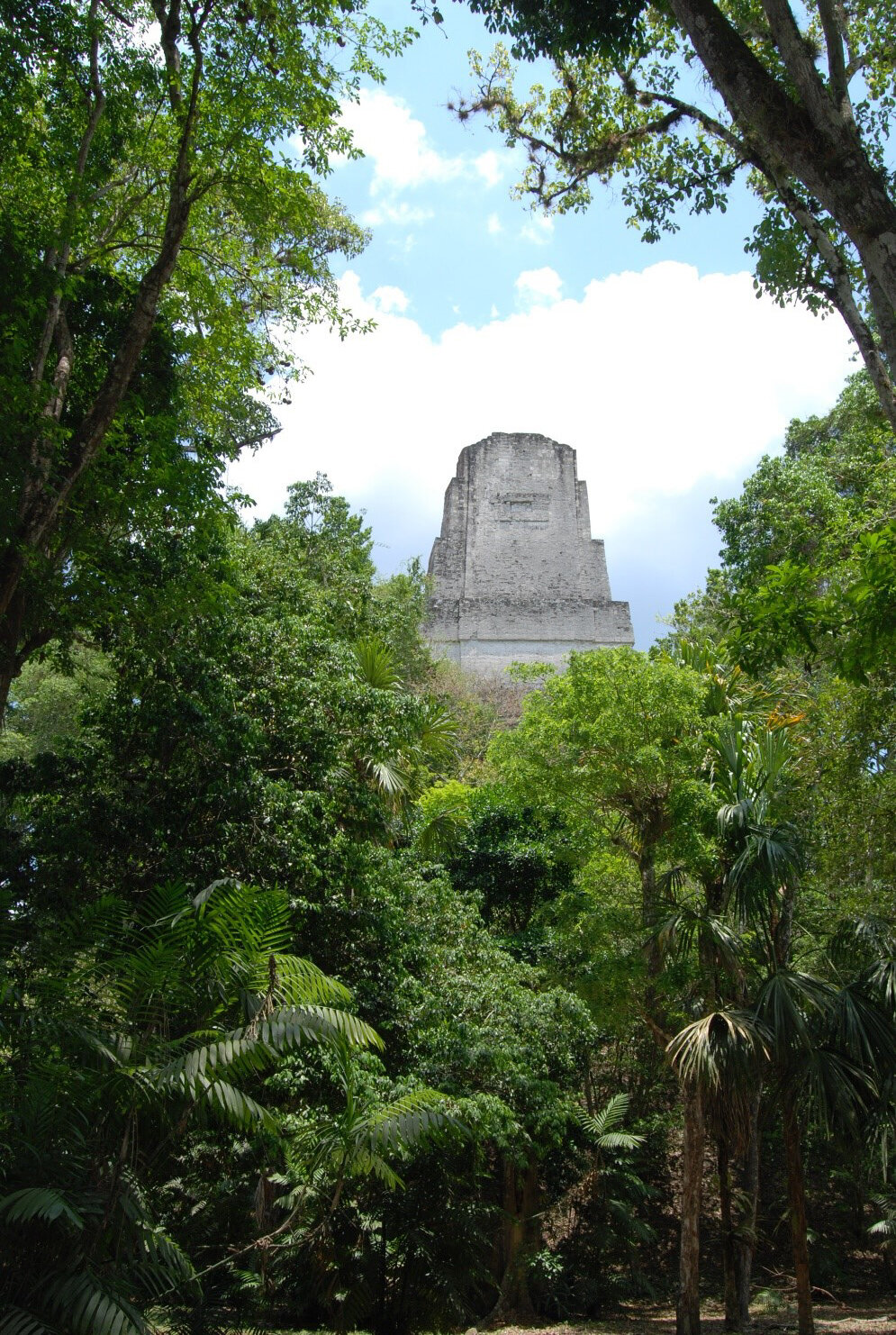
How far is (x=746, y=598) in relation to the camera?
20.9 ft

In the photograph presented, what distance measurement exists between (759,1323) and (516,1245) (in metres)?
2.37

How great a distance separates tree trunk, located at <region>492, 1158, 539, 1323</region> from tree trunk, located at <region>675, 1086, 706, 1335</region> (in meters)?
1.76

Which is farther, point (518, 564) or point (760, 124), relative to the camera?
point (518, 564)

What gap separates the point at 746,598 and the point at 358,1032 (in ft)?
11.4

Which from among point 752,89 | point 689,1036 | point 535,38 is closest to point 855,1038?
point 689,1036

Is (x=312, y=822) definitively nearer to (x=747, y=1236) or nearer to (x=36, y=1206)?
(x=36, y=1206)

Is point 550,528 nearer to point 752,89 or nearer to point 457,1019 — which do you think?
point 457,1019

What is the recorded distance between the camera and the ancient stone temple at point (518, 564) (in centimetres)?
2980

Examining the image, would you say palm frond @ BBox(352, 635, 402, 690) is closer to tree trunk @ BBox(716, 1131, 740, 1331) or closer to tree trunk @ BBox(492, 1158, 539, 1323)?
tree trunk @ BBox(492, 1158, 539, 1323)

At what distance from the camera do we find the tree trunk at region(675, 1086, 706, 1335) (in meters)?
8.55

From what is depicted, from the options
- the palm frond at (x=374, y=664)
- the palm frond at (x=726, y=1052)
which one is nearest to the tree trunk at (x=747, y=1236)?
the palm frond at (x=726, y=1052)

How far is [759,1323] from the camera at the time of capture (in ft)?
32.2

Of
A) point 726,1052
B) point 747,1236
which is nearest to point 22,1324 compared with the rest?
point 726,1052

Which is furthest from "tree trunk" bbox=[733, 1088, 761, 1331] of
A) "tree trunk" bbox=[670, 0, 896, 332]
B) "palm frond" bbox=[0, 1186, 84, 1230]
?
"tree trunk" bbox=[670, 0, 896, 332]
